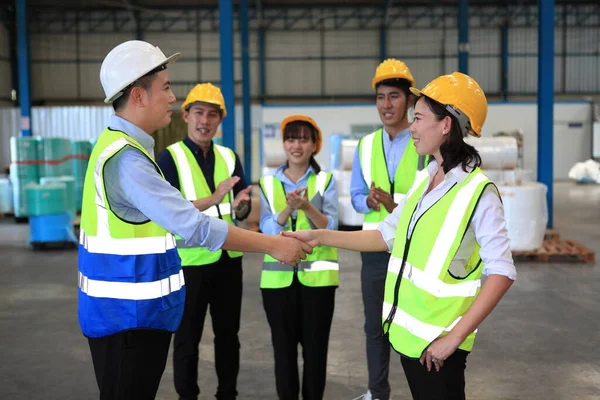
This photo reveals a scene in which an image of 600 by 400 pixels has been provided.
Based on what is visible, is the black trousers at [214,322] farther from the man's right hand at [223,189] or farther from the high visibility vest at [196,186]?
the man's right hand at [223,189]

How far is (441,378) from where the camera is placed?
2.29 meters

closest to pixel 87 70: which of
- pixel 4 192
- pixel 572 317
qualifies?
pixel 4 192

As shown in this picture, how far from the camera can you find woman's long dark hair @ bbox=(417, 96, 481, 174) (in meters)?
2.34

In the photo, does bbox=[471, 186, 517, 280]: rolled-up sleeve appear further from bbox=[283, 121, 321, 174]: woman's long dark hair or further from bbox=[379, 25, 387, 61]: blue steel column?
bbox=[379, 25, 387, 61]: blue steel column

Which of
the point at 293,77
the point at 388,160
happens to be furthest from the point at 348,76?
the point at 388,160

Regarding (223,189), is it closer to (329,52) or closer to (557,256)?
(557,256)

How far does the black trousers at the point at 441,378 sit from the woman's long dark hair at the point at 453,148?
2.20 feet

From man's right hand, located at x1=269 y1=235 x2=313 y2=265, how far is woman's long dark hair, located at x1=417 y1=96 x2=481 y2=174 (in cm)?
86

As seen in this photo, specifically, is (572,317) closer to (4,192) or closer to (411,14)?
(4,192)

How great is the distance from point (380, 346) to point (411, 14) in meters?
26.6

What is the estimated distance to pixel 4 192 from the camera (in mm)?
16312

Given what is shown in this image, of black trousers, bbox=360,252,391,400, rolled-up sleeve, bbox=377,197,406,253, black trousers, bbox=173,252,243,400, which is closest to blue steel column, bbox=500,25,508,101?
black trousers, bbox=360,252,391,400

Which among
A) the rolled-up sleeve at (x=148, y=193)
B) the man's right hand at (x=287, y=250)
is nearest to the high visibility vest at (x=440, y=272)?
the man's right hand at (x=287, y=250)

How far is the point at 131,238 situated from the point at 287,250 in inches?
30.2
